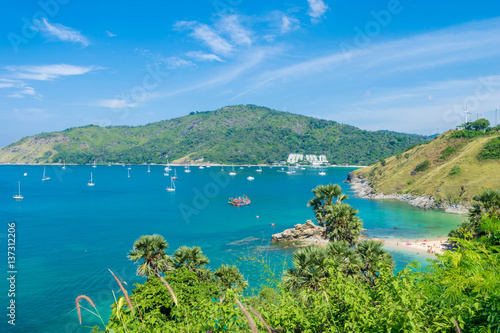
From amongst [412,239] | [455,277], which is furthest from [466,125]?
[455,277]

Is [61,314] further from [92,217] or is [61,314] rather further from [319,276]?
[92,217]

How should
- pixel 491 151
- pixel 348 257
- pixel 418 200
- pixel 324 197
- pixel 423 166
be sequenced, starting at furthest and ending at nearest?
pixel 423 166
pixel 418 200
pixel 491 151
pixel 324 197
pixel 348 257

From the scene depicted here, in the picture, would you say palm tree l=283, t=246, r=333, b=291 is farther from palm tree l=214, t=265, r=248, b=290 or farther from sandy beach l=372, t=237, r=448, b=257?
sandy beach l=372, t=237, r=448, b=257

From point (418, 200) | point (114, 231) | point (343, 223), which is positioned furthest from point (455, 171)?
point (114, 231)

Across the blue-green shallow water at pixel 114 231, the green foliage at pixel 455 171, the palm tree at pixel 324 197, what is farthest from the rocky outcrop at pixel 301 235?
the green foliage at pixel 455 171

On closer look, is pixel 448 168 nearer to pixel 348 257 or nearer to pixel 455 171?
pixel 455 171

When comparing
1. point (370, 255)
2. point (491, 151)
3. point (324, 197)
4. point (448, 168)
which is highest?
point (491, 151)
